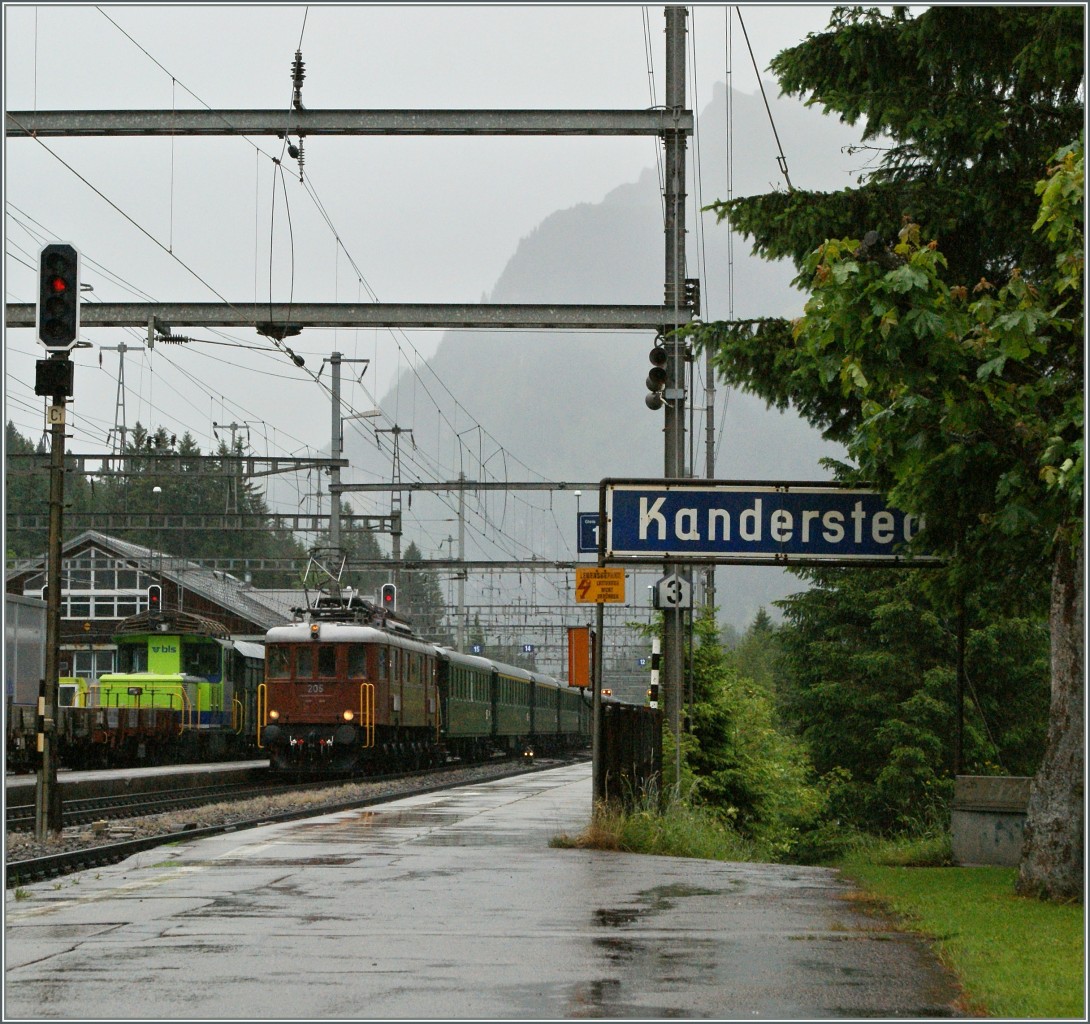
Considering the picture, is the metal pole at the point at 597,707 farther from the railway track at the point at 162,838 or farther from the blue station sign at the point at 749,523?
the railway track at the point at 162,838

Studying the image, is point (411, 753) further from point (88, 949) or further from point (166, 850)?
point (88, 949)

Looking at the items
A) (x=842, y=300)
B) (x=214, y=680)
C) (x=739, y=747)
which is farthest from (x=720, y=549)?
(x=214, y=680)

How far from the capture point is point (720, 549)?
14.7 m

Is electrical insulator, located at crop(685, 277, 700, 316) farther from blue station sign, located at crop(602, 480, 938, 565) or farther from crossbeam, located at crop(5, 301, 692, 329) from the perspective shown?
blue station sign, located at crop(602, 480, 938, 565)

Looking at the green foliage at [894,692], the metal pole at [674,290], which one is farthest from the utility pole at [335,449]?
the metal pole at [674,290]

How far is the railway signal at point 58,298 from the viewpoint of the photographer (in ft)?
48.7

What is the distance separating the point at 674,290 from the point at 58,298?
8.66 meters

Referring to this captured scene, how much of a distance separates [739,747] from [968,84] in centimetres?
1668

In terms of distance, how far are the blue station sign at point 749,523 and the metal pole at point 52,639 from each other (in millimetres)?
5122

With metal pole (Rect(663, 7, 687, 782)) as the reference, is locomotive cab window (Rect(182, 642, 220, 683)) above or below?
below

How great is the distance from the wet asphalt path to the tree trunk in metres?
1.48

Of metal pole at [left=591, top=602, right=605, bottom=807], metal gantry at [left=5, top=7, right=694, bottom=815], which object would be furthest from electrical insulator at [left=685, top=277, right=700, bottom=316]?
metal pole at [left=591, top=602, right=605, bottom=807]

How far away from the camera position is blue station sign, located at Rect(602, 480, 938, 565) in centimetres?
1434

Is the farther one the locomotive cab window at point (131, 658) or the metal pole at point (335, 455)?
the locomotive cab window at point (131, 658)
